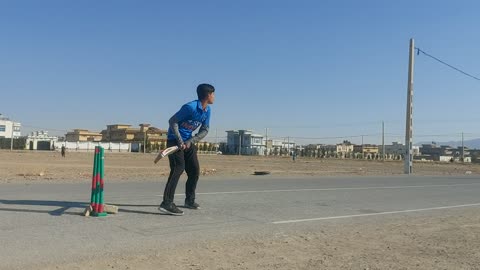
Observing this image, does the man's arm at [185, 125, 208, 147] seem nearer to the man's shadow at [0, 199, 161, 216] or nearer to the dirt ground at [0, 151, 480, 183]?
the man's shadow at [0, 199, 161, 216]

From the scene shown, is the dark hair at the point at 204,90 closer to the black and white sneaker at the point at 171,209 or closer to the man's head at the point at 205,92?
the man's head at the point at 205,92

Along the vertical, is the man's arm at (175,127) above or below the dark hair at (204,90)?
below

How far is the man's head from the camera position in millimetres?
8344

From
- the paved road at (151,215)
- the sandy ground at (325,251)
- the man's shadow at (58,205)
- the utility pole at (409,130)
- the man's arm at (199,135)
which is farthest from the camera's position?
the utility pole at (409,130)

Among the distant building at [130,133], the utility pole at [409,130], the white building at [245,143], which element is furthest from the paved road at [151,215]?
the distant building at [130,133]

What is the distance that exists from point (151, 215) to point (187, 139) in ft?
4.51

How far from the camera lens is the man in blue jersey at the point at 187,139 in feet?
26.2

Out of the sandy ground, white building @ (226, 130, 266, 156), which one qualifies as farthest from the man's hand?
white building @ (226, 130, 266, 156)

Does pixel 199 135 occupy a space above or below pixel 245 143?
below

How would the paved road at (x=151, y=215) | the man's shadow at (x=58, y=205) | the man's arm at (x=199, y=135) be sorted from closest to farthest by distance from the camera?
the paved road at (x=151, y=215) → the man's shadow at (x=58, y=205) → the man's arm at (x=199, y=135)

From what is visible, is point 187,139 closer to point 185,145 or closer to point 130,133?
point 185,145

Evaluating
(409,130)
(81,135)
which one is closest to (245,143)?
(81,135)

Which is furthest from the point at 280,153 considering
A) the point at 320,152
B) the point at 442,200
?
the point at 442,200

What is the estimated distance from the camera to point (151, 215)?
25.5ft
